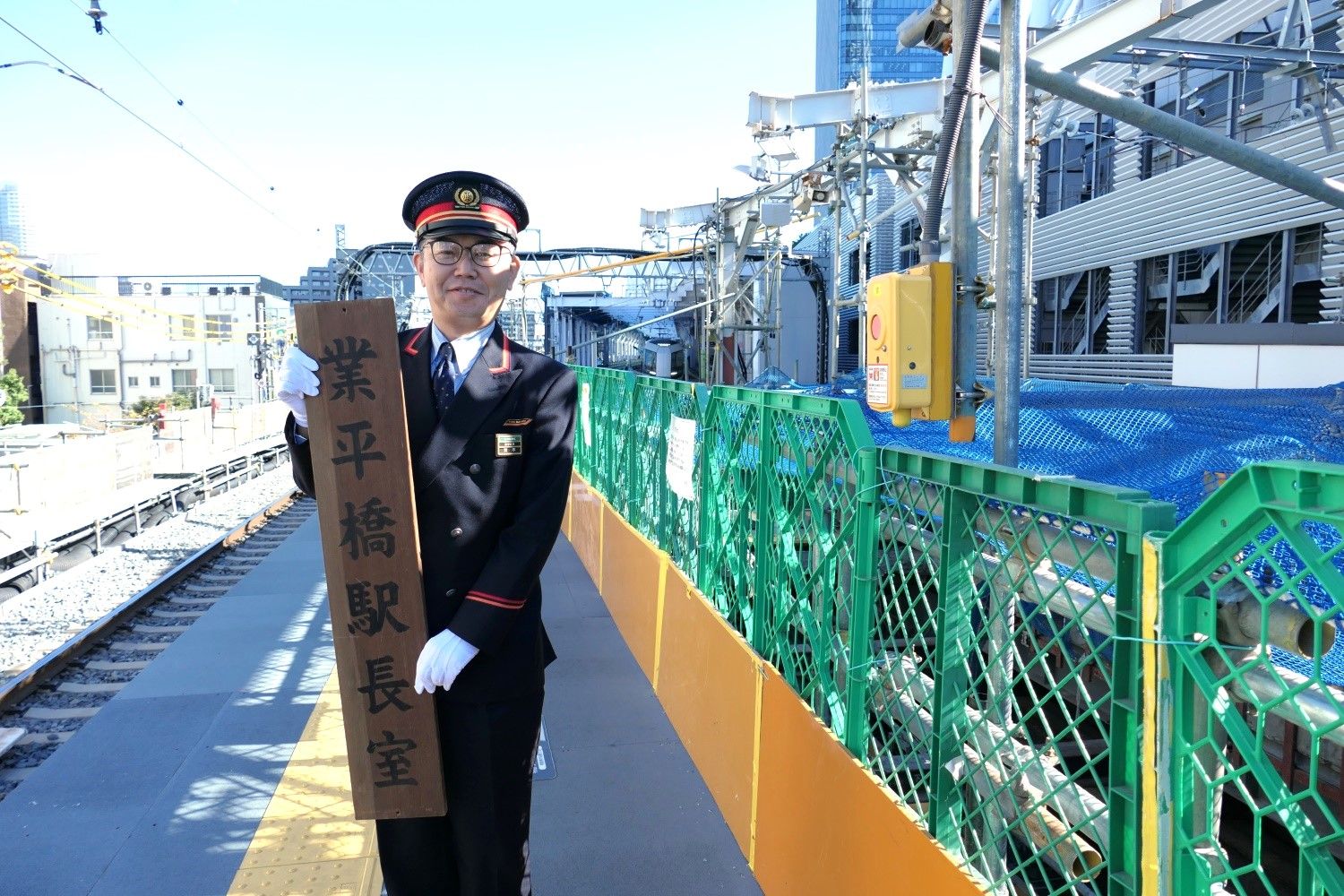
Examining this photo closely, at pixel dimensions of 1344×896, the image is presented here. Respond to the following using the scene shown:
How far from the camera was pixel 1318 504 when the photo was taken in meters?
1.37

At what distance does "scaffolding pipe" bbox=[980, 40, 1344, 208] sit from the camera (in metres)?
3.86

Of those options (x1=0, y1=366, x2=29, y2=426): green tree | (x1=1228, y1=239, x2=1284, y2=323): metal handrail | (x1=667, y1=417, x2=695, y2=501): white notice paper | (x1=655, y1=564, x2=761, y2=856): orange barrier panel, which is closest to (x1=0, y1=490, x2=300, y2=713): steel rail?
(x1=655, y1=564, x2=761, y2=856): orange barrier panel

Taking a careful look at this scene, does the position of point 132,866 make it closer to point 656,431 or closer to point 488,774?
point 488,774

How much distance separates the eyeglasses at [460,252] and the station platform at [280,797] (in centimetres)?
236

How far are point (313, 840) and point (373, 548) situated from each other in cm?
195

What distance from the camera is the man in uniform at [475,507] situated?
2.82 metres

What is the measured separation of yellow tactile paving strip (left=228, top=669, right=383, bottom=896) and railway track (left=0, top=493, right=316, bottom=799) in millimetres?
1500

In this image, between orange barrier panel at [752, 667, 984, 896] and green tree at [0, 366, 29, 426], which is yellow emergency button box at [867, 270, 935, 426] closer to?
orange barrier panel at [752, 667, 984, 896]

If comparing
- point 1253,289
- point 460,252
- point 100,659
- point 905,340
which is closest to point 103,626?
point 100,659

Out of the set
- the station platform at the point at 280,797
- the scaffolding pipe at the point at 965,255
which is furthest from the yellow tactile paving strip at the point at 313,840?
the scaffolding pipe at the point at 965,255

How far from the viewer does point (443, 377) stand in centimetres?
294

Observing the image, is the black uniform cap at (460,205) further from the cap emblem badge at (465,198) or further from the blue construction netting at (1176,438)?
the blue construction netting at (1176,438)

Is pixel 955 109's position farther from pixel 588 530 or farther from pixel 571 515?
pixel 571 515

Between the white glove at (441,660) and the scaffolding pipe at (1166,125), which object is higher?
the scaffolding pipe at (1166,125)
